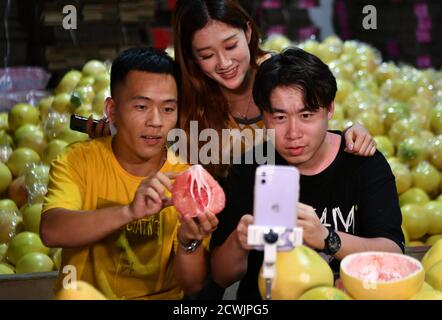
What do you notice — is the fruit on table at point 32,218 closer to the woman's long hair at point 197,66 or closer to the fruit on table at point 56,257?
the fruit on table at point 56,257

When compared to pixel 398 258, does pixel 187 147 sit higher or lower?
higher

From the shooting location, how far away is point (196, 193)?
1730 millimetres

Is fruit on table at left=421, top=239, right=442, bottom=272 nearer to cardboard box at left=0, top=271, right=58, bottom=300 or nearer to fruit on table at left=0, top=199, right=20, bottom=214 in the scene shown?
cardboard box at left=0, top=271, right=58, bottom=300

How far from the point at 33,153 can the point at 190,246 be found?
1.64 m

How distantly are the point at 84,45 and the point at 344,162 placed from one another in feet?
8.98

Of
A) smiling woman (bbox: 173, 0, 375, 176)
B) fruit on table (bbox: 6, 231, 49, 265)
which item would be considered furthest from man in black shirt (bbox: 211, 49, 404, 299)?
fruit on table (bbox: 6, 231, 49, 265)

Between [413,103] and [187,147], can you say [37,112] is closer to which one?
[187,147]

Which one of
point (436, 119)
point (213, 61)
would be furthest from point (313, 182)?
point (436, 119)

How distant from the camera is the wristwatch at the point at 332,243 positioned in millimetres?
1877

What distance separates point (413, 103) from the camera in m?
3.85

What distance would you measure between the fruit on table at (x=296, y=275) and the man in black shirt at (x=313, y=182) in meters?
0.13

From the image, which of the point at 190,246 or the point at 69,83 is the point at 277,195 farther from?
the point at 69,83

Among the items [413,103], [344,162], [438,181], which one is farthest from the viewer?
[413,103]
